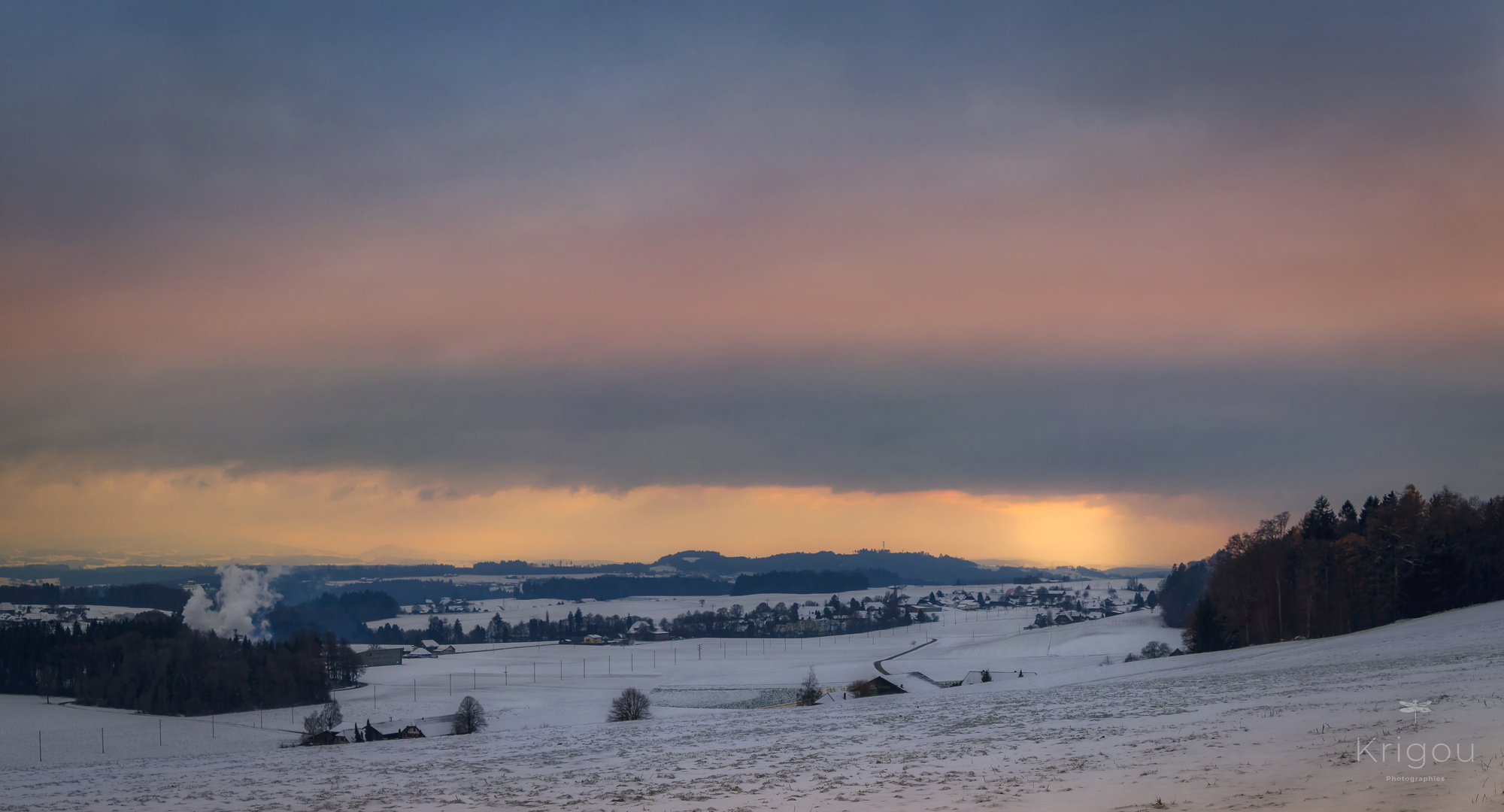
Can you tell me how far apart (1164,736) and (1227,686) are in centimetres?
1569

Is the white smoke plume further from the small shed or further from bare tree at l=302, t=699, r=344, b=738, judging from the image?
bare tree at l=302, t=699, r=344, b=738

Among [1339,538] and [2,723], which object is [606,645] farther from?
[1339,538]

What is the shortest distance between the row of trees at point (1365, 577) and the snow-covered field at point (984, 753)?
9143mm

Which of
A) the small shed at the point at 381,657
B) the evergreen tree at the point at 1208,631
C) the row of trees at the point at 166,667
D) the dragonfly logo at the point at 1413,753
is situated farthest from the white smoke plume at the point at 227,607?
the dragonfly logo at the point at 1413,753

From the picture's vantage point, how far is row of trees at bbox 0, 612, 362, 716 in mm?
99562

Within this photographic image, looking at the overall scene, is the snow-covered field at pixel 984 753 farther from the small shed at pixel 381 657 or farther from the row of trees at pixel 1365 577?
the small shed at pixel 381 657

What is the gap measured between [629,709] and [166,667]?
220 feet

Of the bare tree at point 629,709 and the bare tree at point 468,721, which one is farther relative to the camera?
the bare tree at point 629,709

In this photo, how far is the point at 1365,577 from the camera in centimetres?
7812

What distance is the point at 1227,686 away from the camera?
39562 millimetres

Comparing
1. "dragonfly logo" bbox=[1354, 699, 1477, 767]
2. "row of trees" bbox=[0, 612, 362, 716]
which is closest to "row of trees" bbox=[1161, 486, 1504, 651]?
"dragonfly logo" bbox=[1354, 699, 1477, 767]

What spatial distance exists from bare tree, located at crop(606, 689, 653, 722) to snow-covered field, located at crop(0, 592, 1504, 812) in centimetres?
180

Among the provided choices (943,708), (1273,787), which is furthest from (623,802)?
(943,708)

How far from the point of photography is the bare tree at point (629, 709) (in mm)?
59188
